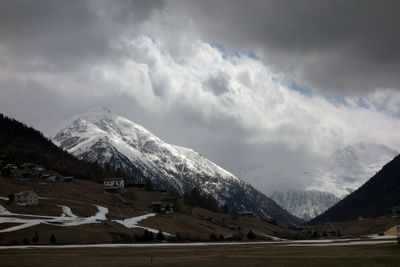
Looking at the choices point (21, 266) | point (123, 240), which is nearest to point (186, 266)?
point (21, 266)

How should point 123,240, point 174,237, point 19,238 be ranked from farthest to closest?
point 174,237 → point 123,240 → point 19,238

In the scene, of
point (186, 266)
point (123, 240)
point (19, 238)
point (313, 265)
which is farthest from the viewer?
point (123, 240)

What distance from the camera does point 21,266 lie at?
2837 inches

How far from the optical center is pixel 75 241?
157 meters

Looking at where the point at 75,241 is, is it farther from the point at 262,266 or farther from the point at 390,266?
the point at 390,266

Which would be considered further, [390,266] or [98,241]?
[98,241]

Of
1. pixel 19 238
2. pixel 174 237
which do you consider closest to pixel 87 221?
pixel 174 237

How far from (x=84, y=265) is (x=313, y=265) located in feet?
95.7

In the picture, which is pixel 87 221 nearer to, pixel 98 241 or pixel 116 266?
pixel 98 241

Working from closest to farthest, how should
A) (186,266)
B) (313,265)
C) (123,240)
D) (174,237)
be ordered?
(313,265) → (186,266) → (123,240) → (174,237)

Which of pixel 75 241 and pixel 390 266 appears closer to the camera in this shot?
pixel 390 266

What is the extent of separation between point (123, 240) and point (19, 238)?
99.0ft

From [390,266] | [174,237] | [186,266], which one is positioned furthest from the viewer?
[174,237]

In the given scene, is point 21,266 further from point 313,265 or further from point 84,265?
point 313,265
